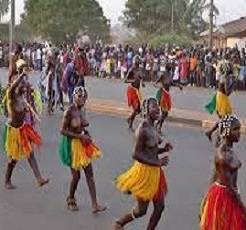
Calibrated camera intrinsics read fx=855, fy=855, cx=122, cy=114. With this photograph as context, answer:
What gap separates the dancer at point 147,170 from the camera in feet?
27.5

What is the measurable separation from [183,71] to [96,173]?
20974mm

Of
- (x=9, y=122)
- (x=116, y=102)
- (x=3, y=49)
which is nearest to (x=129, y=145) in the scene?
(x=9, y=122)

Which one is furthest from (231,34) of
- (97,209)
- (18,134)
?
(97,209)

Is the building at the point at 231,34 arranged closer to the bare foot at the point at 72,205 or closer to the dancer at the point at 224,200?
the bare foot at the point at 72,205

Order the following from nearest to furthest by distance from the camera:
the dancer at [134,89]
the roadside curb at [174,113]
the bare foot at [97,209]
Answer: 1. the bare foot at [97,209]
2. the dancer at [134,89]
3. the roadside curb at [174,113]

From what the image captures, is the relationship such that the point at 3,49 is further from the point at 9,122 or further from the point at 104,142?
the point at 9,122

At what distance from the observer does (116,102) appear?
2575cm

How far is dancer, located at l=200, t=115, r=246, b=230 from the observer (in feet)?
23.2

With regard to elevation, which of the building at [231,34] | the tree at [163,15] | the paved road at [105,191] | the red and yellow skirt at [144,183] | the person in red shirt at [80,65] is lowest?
the paved road at [105,191]

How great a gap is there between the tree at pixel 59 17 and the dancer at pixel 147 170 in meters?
63.6

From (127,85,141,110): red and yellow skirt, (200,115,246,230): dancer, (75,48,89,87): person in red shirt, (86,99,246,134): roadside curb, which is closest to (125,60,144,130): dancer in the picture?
(127,85,141,110): red and yellow skirt

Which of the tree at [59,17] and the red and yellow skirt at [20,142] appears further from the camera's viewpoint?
the tree at [59,17]

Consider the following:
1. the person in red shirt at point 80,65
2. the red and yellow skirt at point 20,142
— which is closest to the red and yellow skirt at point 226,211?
the red and yellow skirt at point 20,142

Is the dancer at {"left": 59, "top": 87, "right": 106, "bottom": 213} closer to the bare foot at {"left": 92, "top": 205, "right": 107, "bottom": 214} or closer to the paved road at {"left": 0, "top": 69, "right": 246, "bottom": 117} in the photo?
the bare foot at {"left": 92, "top": 205, "right": 107, "bottom": 214}
